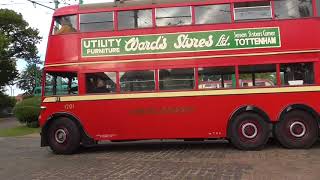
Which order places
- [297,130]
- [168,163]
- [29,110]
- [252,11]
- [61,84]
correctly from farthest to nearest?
[29,110], [61,84], [252,11], [297,130], [168,163]

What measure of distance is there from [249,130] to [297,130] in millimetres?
1324

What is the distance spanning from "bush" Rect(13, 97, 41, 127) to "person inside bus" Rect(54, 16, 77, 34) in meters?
15.9

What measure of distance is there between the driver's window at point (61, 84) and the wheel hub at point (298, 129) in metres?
6.36

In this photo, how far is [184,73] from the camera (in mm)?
14797

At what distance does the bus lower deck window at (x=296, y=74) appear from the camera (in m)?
14.5

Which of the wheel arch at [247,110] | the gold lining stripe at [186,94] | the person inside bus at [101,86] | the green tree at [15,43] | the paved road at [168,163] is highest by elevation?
the green tree at [15,43]

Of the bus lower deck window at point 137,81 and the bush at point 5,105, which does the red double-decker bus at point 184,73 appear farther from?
the bush at point 5,105

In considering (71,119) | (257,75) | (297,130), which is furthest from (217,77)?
(71,119)

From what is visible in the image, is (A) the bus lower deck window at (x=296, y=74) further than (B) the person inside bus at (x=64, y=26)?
No

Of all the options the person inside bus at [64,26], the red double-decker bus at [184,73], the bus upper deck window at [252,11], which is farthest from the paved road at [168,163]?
the bus upper deck window at [252,11]

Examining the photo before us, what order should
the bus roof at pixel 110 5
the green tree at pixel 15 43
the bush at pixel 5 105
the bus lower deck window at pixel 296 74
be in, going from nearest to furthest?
the bus lower deck window at pixel 296 74, the bus roof at pixel 110 5, the bush at pixel 5 105, the green tree at pixel 15 43

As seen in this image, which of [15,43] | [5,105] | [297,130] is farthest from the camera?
[15,43]

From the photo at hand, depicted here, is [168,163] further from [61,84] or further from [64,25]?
[64,25]

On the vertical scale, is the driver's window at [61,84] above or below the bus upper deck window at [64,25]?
below
